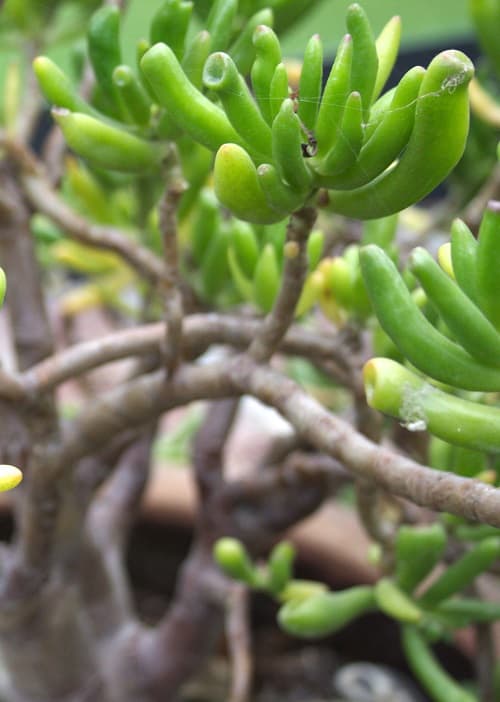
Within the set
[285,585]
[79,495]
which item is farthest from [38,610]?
[285,585]

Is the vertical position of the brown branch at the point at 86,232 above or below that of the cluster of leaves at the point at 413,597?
above

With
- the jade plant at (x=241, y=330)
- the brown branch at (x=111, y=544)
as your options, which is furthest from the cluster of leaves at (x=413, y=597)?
the brown branch at (x=111, y=544)

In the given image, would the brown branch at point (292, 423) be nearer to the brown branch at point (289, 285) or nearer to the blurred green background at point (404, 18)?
the brown branch at point (289, 285)

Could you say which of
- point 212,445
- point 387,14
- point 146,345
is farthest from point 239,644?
point 387,14

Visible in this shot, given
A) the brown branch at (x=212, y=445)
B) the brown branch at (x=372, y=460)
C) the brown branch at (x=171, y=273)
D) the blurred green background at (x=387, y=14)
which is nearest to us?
the brown branch at (x=372, y=460)

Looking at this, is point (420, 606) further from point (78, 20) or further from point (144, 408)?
point (78, 20)

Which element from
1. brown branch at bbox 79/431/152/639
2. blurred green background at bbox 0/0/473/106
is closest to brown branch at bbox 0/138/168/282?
blurred green background at bbox 0/0/473/106

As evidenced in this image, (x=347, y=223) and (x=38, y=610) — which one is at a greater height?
(x=347, y=223)
